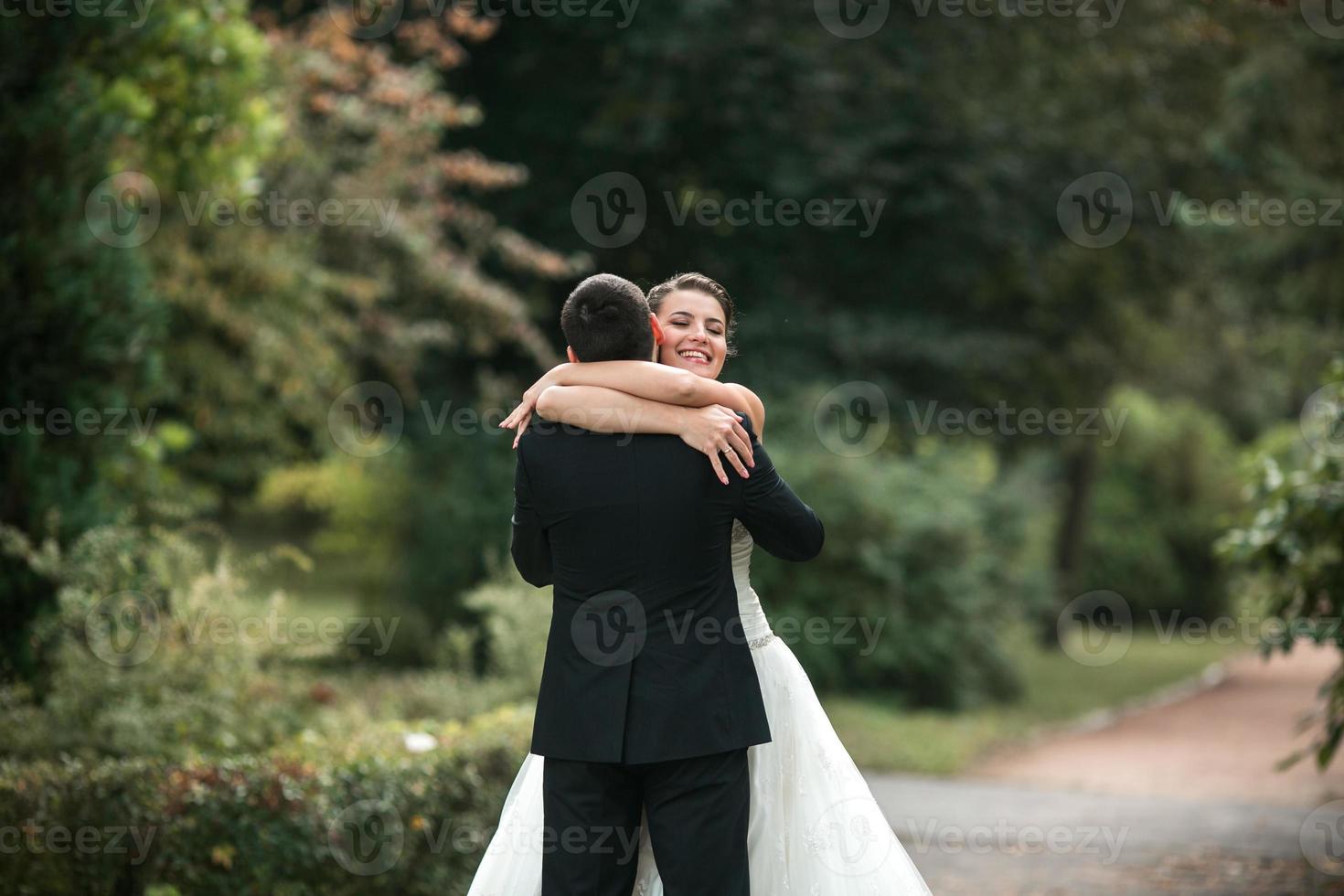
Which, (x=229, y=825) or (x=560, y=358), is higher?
(x=560, y=358)

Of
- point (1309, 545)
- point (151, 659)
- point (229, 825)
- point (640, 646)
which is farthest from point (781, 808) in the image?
point (151, 659)

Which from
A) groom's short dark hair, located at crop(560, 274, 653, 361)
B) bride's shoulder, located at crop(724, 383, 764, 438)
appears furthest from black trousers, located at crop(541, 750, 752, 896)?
groom's short dark hair, located at crop(560, 274, 653, 361)

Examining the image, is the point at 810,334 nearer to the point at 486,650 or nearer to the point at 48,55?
the point at 486,650

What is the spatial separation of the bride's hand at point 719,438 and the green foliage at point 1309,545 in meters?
3.58

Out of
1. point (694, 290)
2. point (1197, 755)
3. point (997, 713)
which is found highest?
point (694, 290)

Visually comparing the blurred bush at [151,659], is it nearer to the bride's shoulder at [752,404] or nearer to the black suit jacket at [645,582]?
the black suit jacket at [645,582]

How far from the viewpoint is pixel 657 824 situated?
3.29 meters

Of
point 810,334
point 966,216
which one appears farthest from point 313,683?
point 966,216

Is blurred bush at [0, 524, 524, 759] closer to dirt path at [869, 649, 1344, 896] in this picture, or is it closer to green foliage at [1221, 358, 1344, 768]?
dirt path at [869, 649, 1344, 896]

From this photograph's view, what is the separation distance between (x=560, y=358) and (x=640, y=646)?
1009 centimetres

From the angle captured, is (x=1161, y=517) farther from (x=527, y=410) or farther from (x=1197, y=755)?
(x=527, y=410)

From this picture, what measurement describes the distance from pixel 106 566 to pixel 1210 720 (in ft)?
42.1

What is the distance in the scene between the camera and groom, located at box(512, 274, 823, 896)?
322 centimetres

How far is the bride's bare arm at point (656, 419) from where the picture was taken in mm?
3205
